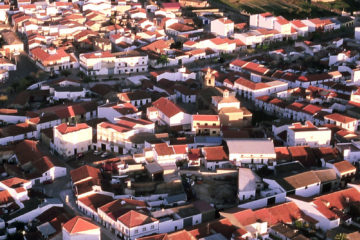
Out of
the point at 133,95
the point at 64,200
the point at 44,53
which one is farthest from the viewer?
the point at 44,53

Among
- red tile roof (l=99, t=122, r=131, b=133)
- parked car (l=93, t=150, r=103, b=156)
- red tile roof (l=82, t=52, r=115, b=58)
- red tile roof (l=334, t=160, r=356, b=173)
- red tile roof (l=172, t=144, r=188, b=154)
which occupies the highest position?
red tile roof (l=99, t=122, r=131, b=133)

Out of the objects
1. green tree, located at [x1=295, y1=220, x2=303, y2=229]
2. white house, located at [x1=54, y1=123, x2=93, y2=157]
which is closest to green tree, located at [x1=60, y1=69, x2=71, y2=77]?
white house, located at [x1=54, y1=123, x2=93, y2=157]

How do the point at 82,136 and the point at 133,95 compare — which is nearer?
the point at 82,136

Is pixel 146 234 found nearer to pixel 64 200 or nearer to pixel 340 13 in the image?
pixel 64 200

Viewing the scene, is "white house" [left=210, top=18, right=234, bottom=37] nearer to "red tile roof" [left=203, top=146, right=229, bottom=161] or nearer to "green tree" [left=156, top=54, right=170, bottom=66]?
"green tree" [left=156, top=54, right=170, bottom=66]

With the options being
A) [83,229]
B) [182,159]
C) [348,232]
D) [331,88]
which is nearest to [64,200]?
[83,229]

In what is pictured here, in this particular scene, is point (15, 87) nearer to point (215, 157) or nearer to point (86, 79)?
point (86, 79)

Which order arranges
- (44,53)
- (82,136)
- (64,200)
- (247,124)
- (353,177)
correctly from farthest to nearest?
1. (44,53)
2. (247,124)
3. (82,136)
4. (353,177)
5. (64,200)
